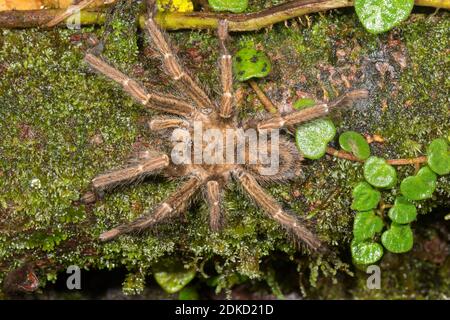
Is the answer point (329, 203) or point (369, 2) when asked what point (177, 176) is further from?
point (369, 2)

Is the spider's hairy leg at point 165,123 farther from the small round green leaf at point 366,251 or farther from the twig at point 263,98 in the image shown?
the small round green leaf at point 366,251

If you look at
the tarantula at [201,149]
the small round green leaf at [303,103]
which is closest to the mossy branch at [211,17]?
the tarantula at [201,149]

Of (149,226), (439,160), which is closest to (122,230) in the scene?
(149,226)

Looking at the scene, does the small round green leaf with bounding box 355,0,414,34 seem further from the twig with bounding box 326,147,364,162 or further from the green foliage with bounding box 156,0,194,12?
the green foliage with bounding box 156,0,194,12

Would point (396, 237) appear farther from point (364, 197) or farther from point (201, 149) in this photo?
point (201, 149)

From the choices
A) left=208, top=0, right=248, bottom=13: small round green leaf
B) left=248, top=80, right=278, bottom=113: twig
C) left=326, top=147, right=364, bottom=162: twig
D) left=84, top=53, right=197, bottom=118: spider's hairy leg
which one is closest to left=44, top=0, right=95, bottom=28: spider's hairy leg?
left=84, top=53, right=197, bottom=118: spider's hairy leg

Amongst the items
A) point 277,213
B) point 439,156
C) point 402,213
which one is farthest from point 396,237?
point 277,213
